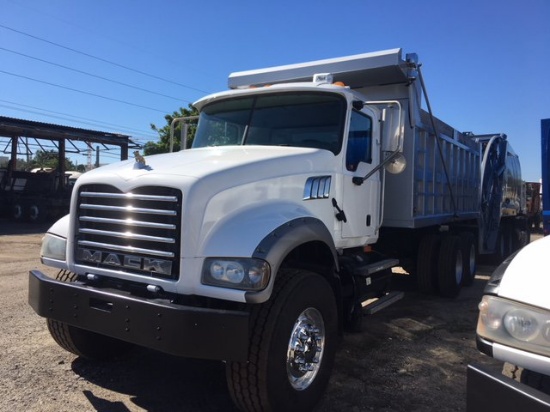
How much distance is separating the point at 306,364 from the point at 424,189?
3.84 m

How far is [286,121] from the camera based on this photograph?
458 cm

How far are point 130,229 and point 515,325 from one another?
8.10 ft

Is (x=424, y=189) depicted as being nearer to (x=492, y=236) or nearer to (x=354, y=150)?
(x=354, y=150)

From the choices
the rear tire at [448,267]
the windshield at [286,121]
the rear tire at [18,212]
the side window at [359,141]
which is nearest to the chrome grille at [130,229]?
the windshield at [286,121]

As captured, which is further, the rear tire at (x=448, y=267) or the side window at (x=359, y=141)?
the rear tire at (x=448, y=267)

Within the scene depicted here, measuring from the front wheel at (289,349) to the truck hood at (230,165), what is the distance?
0.82 metres

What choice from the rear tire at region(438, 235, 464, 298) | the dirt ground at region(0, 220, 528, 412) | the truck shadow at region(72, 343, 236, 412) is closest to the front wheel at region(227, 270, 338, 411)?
the dirt ground at region(0, 220, 528, 412)

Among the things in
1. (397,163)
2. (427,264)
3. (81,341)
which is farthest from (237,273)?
(427,264)

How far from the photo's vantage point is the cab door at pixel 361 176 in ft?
14.9

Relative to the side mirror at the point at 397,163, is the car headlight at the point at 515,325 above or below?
below

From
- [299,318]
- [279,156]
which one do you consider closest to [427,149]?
[279,156]

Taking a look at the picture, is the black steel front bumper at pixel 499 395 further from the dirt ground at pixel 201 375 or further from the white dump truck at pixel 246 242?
the dirt ground at pixel 201 375

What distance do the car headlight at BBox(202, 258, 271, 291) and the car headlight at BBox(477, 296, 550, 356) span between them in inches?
49.8

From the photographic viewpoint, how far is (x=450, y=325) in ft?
19.2
